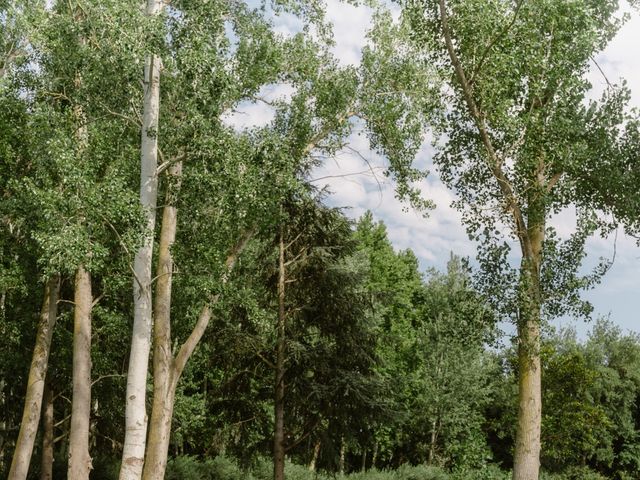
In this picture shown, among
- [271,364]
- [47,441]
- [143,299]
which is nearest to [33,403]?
[47,441]

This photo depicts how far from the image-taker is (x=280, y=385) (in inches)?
678

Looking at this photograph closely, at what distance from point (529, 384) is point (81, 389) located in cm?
778

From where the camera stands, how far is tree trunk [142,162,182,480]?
1131 centimetres

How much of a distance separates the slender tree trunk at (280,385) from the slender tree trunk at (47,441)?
5.70 m

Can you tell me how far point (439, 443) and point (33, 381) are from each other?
23.6 m

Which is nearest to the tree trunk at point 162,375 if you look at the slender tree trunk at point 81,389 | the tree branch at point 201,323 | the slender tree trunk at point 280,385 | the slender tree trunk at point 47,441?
the tree branch at point 201,323

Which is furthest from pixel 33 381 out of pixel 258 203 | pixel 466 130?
pixel 466 130

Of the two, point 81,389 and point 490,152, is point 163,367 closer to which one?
point 81,389

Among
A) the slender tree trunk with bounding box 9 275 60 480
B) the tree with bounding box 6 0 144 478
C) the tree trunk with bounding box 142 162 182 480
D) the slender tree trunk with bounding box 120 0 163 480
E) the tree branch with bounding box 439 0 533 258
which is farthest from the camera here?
the slender tree trunk with bounding box 9 275 60 480

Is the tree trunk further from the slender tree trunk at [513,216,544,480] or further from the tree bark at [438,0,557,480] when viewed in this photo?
the slender tree trunk at [513,216,544,480]

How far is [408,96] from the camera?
50.1ft

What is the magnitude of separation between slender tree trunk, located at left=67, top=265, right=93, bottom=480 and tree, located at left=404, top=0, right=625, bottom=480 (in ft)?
23.9

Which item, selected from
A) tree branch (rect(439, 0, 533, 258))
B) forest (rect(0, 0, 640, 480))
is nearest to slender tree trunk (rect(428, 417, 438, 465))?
forest (rect(0, 0, 640, 480))

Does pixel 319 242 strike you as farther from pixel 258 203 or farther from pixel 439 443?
pixel 439 443
